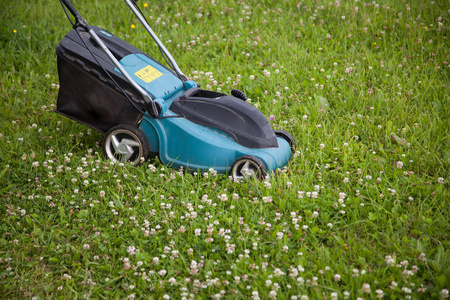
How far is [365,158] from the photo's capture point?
369 centimetres

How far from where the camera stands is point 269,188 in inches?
127

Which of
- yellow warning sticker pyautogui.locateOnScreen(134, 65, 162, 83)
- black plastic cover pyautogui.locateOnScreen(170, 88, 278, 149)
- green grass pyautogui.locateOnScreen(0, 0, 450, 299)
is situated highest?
yellow warning sticker pyautogui.locateOnScreen(134, 65, 162, 83)

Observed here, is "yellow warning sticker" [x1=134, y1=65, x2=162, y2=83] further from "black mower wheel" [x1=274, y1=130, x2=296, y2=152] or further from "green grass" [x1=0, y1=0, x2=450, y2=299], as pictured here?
"black mower wheel" [x1=274, y1=130, x2=296, y2=152]

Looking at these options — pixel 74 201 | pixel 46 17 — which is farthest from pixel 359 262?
pixel 46 17

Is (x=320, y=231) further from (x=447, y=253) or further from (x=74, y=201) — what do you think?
(x=74, y=201)

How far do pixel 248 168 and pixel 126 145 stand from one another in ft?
3.28

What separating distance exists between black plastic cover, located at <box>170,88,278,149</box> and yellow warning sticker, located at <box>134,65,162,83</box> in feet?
1.08

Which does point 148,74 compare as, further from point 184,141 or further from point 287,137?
point 287,137

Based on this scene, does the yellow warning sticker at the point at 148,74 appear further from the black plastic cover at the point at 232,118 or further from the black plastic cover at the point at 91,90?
the black plastic cover at the point at 232,118

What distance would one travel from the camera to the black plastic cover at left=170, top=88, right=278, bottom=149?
3383 mm

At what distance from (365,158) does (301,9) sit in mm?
3018

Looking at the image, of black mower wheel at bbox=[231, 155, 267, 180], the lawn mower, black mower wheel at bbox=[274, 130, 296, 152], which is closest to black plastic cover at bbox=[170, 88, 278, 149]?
the lawn mower

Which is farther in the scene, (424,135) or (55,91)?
(55,91)

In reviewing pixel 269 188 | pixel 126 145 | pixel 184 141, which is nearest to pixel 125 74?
pixel 126 145
